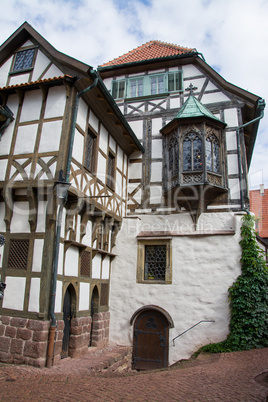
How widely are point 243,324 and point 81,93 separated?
8.40 meters

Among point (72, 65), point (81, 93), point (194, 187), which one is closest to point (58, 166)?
point (81, 93)

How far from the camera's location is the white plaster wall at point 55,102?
9.09 metres

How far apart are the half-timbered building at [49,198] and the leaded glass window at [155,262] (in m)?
2.03

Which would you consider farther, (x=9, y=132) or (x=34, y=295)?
(x=9, y=132)

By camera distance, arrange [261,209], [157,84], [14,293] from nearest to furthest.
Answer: [14,293]
[157,84]
[261,209]

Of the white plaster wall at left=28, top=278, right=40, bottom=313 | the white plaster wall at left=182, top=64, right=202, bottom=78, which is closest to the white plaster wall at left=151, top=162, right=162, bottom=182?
the white plaster wall at left=182, top=64, right=202, bottom=78

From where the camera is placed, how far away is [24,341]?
778 centimetres

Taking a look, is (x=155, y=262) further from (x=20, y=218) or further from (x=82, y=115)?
(x=82, y=115)

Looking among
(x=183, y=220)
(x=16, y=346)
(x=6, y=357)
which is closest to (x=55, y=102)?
(x=183, y=220)

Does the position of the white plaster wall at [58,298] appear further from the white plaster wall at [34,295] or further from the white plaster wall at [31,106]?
the white plaster wall at [31,106]

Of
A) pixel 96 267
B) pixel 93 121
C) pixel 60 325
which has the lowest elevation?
pixel 60 325

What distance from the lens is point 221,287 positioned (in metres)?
11.3

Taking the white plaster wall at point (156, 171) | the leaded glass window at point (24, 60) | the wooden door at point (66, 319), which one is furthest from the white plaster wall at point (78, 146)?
the white plaster wall at point (156, 171)

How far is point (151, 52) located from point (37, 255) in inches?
461
